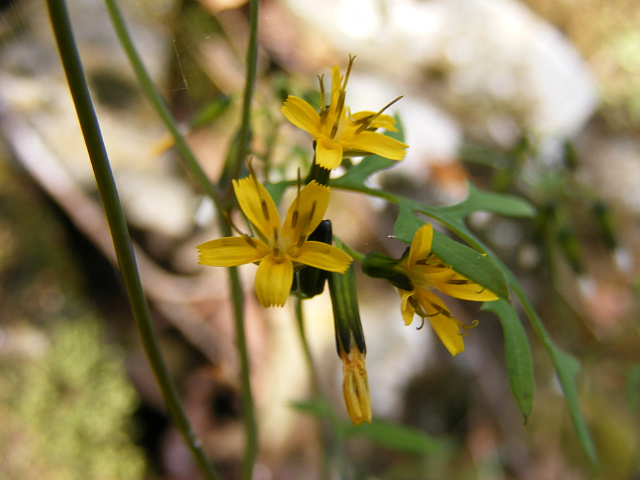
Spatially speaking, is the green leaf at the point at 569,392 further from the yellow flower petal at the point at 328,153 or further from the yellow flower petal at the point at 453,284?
the yellow flower petal at the point at 328,153

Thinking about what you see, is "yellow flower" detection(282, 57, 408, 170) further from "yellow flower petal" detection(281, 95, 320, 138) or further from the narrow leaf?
the narrow leaf

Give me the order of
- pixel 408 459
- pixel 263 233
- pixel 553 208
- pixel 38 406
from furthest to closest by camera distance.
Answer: pixel 408 459 < pixel 38 406 < pixel 553 208 < pixel 263 233

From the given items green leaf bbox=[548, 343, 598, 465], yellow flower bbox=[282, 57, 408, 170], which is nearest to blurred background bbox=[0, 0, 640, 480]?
yellow flower bbox=[282, 57, 408, 170]

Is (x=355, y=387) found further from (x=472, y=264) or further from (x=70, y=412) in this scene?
(x=70, y=412)

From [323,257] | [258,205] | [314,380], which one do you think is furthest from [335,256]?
[314,380]

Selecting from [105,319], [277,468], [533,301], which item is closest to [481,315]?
[533,301]

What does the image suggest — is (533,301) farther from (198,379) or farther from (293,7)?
(293,7)

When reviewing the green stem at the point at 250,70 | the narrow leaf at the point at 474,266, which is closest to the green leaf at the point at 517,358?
the narrow leaf at the point at 474,266
